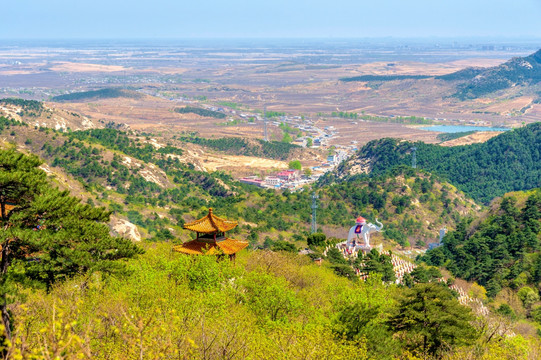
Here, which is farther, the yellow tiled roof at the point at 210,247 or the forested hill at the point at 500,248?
the forested hill at the point at 500,248

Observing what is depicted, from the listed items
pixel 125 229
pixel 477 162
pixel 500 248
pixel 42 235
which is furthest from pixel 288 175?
pixel 42 235

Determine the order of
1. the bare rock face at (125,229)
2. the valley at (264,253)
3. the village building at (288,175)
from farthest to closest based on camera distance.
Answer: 1. the village building at (288,175)
2. the bare rock face at (125,229)
3. the valley at (264,253)

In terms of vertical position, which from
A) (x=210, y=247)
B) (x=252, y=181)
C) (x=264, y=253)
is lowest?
(x=252, y=181)

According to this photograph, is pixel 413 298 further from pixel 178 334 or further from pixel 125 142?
pixel 125 142

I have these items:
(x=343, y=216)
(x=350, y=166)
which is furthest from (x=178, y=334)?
(x=350, y=166)

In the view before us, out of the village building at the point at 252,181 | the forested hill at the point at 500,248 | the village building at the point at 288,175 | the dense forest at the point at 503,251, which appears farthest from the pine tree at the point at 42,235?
the village building at the point at 288,175

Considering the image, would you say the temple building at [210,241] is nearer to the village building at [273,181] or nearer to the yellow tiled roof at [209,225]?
the yellow tiled roof at [209,225]

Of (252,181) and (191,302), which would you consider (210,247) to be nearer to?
(191,302)

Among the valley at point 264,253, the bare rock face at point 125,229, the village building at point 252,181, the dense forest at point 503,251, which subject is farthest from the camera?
the village building at point 252,181
